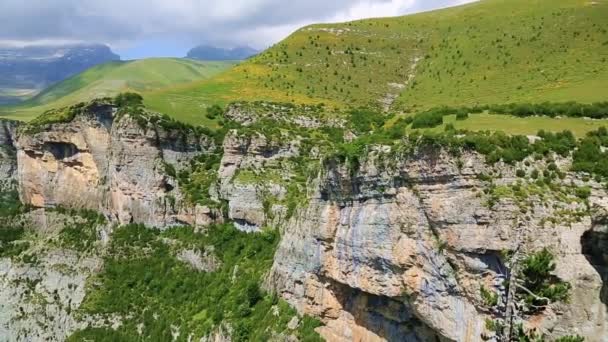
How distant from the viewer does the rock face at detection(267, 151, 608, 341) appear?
30516 millimetres

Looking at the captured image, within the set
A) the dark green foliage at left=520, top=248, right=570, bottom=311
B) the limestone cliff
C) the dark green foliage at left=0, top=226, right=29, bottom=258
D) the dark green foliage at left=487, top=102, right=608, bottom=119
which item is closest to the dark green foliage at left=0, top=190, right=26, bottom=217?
the dark green foliage at left=0, top=226, right=29, bottom=258

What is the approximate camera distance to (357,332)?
147 feet

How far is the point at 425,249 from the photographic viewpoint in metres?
36.1

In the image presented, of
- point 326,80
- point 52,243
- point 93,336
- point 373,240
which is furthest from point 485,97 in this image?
point 52,243

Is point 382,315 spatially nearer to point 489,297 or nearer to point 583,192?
point 489,297

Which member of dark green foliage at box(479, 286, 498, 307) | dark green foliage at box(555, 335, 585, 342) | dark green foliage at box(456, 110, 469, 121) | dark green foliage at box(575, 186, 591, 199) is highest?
dark green foliage at box(456, 110, 469, 121)

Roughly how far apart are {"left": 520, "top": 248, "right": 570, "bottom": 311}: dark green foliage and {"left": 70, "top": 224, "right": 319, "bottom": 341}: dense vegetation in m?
26.3

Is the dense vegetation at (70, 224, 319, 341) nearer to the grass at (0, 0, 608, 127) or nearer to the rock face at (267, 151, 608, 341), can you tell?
the rock face at (267, 151, 608, 341)

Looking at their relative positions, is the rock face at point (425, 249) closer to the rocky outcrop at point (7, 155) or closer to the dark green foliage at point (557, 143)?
the dark green foliage at point (557, 143)

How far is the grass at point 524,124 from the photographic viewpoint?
1529 inches

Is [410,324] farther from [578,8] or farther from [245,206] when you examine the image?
[578,8]

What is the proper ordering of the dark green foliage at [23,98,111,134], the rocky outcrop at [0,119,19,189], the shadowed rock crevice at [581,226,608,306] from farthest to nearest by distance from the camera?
the rocky outcrop at [0,119,19,189] → the dark green foliage at [23,98,111,134] → the shadowed rock crevice at [581,226,608,306]

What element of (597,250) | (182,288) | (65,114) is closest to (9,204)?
(65,114)

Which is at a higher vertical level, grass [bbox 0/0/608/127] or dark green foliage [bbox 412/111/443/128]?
grass [bbox 0/0/608/127]
